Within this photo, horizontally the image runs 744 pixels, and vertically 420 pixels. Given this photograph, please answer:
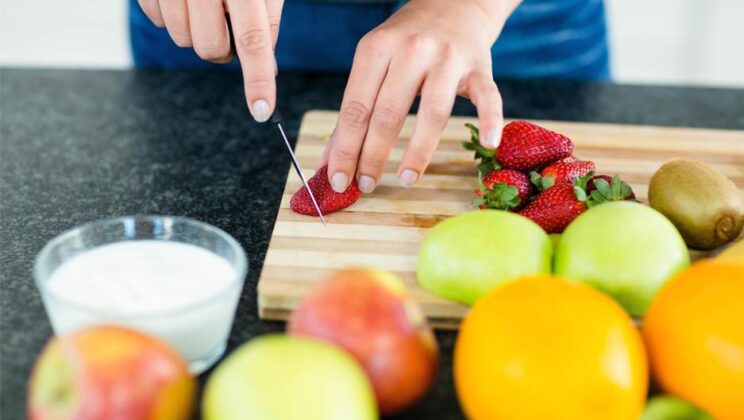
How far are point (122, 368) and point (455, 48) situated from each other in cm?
72

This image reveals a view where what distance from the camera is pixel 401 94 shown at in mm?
1183

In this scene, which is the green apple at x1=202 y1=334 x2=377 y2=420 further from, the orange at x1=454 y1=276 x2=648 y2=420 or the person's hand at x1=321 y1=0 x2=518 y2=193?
the person's hand at x1=321 y1=0 x2=518 y2=193

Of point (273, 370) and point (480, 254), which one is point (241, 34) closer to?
point (480, 254)

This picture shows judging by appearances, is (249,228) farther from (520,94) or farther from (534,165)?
(520,94)

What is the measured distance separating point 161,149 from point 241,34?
14.0 inches

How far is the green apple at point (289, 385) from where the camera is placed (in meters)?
0.62

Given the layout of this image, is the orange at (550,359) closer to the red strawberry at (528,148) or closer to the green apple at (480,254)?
the green apple at (480,254)

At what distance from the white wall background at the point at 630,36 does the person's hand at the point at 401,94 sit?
6.50ft

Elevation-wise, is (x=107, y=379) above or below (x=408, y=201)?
above

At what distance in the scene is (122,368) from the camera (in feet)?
2.12

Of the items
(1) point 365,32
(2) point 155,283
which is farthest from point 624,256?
(1) point 365,32

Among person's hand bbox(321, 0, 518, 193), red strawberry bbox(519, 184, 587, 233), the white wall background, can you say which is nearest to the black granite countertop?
person's hand bbox(321, 0, 518, 193)

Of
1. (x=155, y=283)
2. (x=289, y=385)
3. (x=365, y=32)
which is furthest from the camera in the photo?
(x=365, y=32)

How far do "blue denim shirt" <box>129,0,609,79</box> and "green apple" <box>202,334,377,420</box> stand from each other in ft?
3.73
